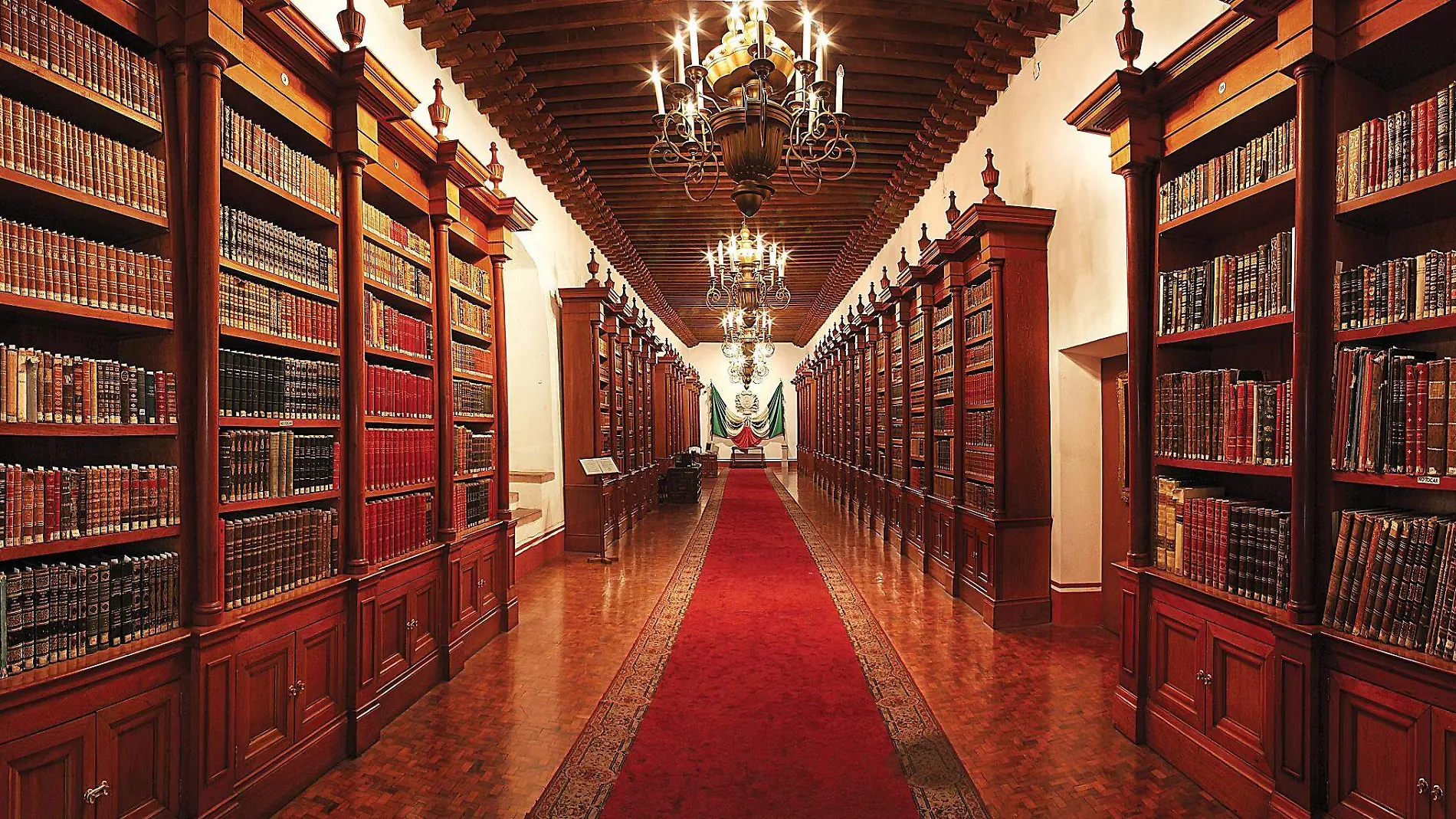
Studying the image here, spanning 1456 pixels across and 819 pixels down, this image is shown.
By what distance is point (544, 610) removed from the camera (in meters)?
5.49

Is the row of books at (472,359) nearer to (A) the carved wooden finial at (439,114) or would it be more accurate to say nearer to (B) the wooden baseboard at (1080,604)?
(A) the carved wooden finial at (439,114)

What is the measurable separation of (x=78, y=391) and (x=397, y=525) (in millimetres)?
1660

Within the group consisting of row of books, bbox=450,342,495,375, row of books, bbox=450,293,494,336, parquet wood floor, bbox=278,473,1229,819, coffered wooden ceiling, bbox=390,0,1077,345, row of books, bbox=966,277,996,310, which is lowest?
parquet wood floor, bbox=278,473,1229,819

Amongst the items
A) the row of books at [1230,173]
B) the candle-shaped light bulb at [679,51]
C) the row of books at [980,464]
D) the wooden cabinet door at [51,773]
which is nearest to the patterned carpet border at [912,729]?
the row of books at [980,464]

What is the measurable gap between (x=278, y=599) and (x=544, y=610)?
2.91m

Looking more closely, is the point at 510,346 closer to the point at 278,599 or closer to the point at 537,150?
the point at 537,150

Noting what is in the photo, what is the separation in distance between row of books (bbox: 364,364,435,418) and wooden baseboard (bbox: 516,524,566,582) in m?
3.05

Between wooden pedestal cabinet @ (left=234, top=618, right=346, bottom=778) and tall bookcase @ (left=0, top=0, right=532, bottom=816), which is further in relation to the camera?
wooden pedestal cabinet @ (left=234, top=618, right=346, bottom=778)

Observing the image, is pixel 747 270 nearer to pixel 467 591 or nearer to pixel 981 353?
pixel 981 353

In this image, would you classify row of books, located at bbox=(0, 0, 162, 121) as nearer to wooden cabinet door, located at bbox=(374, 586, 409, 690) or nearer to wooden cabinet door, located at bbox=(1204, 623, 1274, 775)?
wooden cabinet door, located at bbox=(374, 586, 409, 690)

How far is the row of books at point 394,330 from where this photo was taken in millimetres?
3482

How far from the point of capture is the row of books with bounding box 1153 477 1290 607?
2566 mm

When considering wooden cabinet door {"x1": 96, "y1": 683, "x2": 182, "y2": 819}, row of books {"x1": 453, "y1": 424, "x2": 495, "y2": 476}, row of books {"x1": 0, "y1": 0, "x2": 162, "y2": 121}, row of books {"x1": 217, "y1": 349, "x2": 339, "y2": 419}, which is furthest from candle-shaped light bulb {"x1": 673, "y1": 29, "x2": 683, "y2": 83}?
wooden cabinet door {"x1": 96, "y1": 683, "x2": 182, "y2": 819}

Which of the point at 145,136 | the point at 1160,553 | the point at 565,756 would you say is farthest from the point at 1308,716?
the point at 145,136
